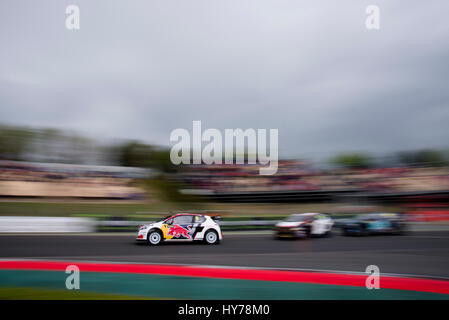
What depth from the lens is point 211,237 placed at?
12227 mm

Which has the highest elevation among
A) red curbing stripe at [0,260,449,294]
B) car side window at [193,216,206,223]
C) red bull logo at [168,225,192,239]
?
car side window at [193,216,206,223]

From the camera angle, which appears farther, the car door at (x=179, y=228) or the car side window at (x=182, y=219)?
the car side window at (x=182, y=219)

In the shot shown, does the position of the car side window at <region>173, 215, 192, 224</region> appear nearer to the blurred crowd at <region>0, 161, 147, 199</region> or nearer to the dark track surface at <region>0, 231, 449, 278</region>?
the dark track surface at <region>0, 231, 449, 278</region>

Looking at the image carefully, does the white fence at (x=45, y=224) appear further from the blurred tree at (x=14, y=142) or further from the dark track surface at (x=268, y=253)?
the blurred tree at (x=14, y=142)

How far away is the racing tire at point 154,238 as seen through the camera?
463 inches

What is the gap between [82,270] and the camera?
302 inches

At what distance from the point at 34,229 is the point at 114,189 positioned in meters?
13.7

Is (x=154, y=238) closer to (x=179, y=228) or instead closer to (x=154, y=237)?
(x=154, y=237)

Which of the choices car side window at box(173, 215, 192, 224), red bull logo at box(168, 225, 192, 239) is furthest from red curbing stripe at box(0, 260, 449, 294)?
car side window at box(173, 215, 192, 224)

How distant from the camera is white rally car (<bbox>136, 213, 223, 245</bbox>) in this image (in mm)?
11790

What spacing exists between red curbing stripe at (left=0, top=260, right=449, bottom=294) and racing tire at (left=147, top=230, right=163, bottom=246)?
3.47m

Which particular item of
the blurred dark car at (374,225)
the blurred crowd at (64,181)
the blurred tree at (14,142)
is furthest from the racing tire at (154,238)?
the blurred tree at (14,142)
